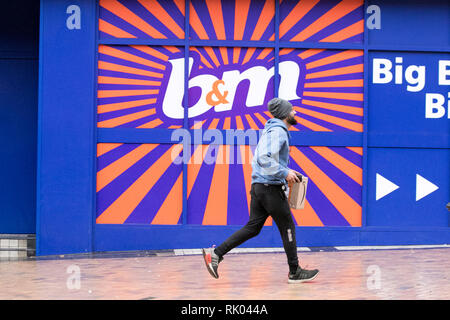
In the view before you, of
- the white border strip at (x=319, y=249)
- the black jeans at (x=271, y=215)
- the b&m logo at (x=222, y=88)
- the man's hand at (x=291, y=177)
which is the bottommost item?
the white border strip at (x=319, y=249)

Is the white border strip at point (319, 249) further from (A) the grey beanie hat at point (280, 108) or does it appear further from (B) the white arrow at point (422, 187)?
(A) the grey beanie hat at point (280, 108)

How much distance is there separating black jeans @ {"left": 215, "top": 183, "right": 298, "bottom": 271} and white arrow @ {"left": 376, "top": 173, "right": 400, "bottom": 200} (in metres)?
3.10

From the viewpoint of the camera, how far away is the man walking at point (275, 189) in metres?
6.88

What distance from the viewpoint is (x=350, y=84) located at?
9773 millimetres

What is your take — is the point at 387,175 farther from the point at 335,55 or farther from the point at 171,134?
the point at 171,134

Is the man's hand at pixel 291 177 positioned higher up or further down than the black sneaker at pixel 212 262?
higher up

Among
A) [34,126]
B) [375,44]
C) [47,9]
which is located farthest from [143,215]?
[375,44]

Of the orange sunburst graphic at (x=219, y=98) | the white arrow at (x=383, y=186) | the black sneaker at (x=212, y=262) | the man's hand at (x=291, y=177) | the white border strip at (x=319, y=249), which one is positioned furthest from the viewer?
the white arrow at (x=383, y=186)

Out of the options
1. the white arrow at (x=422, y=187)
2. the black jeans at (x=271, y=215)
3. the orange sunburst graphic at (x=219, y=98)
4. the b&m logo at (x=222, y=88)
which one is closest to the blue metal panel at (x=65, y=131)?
the orange sunburst graphic at (x=219, y=98)

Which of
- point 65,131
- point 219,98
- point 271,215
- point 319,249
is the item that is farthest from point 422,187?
point 65,131

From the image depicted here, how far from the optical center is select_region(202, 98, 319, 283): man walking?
6.88 m

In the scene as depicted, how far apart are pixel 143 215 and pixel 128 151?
0.91 metres

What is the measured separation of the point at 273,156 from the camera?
22.5ft

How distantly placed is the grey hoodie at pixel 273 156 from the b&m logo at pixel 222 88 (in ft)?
8.68
